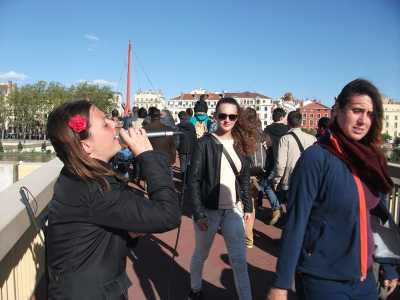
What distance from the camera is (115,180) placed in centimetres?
193

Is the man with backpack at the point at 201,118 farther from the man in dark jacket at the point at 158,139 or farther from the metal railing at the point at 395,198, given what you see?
the metal railing at the point at 395,198

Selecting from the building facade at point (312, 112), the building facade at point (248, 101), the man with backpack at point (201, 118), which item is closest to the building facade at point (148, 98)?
the building facade at point (248, 101)

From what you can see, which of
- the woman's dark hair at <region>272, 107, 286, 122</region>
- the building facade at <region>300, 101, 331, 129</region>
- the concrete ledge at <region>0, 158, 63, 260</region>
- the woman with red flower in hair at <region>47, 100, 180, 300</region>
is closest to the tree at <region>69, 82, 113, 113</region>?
the building facade at <region>300, 101, 331, 129</region>

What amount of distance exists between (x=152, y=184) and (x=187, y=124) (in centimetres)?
628

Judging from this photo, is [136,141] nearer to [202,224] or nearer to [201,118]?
[202,224]

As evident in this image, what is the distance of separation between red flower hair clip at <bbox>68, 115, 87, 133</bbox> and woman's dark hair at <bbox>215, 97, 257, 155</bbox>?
88.1 inches

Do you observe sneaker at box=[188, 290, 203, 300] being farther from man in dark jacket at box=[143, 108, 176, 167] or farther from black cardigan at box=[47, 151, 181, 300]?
man in dark jacket at box=[143, 108, 176, 167]

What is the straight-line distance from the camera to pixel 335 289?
206cm

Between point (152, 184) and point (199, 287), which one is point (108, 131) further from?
point (199, 287)

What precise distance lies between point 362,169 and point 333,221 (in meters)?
0.32

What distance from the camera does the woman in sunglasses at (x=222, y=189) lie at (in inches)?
144

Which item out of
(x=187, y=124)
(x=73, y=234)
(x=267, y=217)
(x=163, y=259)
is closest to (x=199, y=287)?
(x=163, y=259)

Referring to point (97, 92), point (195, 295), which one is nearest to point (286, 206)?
point (195, 295)

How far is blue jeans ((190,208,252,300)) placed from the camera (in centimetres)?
351
